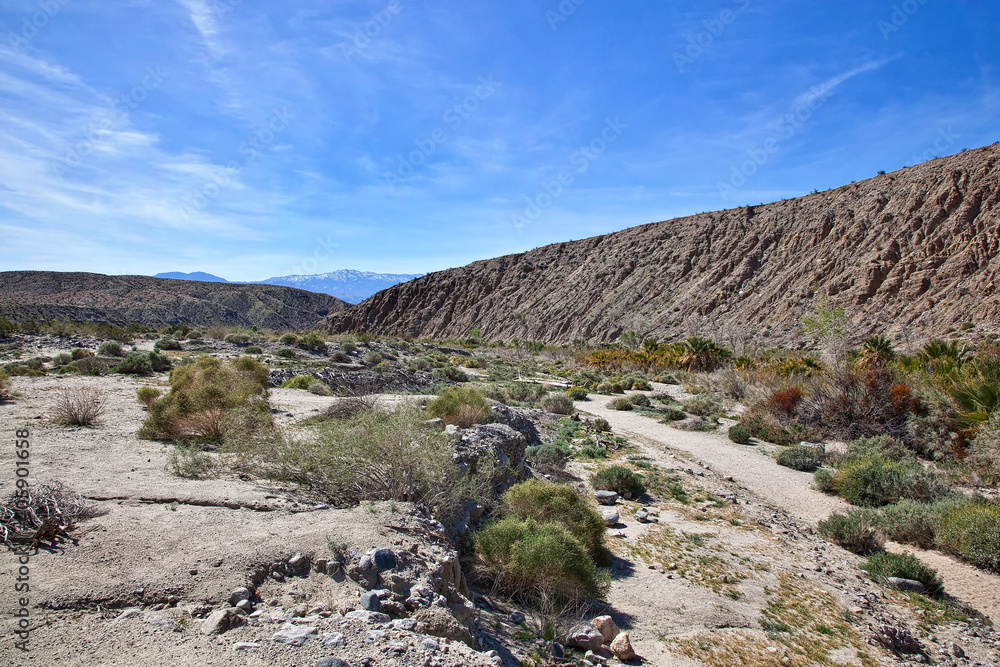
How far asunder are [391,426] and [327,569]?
2045mm

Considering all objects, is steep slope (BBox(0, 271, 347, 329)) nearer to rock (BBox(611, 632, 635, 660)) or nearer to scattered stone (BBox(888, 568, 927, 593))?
rock (BBox(611, 632, 635, 660))

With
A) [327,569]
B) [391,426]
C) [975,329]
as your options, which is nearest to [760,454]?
[391,426]

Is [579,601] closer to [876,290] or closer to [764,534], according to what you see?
[764,534]

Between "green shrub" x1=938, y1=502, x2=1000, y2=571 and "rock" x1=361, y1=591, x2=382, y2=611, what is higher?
"rock" x1=361, y1=591, x2=382, y2=611

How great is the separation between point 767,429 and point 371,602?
47.1ft

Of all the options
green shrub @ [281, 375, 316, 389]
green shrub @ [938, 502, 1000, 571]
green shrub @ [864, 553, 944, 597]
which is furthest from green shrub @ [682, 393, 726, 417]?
green shrub @ [281, 375, 316, 389]

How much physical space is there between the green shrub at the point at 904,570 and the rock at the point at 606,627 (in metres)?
4.14

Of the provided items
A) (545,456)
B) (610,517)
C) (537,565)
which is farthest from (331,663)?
(545,456)

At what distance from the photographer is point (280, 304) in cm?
9031

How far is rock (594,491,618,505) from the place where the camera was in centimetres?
905

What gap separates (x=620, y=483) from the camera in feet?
31.4

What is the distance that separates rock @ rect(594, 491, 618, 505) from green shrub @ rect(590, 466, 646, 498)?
0.35 metres

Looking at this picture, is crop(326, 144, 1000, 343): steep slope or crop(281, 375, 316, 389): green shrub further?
crop(326, 144, 1000, 343): steep slope

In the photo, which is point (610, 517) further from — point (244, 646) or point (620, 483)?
point (244, 646)
